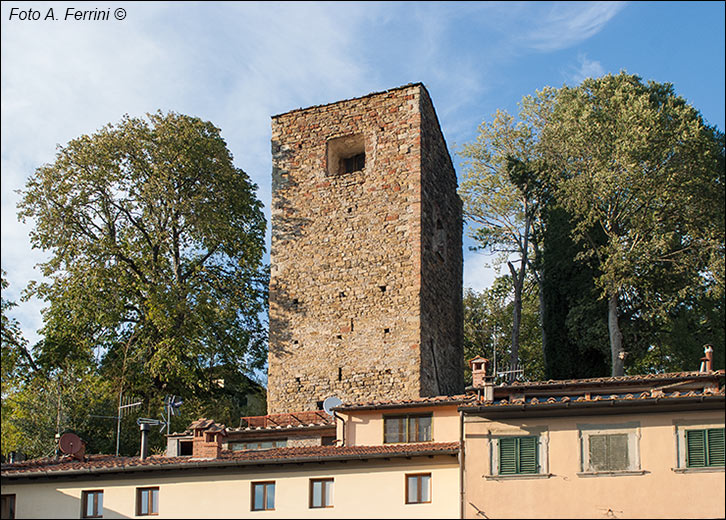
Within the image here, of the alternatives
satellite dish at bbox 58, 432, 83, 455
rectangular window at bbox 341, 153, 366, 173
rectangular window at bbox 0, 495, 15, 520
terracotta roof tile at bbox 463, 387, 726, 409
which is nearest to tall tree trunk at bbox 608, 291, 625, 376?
rectangular window at bbox 341, 153, 366, 173

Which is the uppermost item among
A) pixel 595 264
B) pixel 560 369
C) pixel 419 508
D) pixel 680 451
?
pixel 595 264

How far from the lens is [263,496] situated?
63.3 feet

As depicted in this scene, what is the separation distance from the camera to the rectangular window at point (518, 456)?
17969 mm

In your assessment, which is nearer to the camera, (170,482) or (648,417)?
(648,417)

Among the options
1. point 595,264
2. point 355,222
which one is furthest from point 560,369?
point 355,222

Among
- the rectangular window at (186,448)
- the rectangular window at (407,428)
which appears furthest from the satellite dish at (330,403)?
the rectangular window at (186,448)

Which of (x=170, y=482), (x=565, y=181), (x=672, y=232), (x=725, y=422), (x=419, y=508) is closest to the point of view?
(x=725, y=422)

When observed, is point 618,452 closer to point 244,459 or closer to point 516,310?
point 244,459

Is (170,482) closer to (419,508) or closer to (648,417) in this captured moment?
(419,508)

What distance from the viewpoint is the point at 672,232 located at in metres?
28.2

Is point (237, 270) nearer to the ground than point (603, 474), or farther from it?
farther from it

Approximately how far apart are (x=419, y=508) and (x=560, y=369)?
487 inches

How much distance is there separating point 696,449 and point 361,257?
41.8ft

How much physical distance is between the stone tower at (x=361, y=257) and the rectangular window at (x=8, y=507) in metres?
8.63
